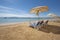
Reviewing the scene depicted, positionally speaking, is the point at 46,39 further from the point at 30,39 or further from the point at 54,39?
the point at 30,39

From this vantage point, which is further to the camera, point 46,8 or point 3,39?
point 46,8

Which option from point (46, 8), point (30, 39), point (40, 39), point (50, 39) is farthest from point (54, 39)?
point (46, 8)

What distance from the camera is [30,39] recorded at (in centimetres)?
333

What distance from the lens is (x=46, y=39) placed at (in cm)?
337

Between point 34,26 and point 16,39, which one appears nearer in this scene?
point 16,39

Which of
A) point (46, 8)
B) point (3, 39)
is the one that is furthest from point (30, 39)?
point (46, 8)

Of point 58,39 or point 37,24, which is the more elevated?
point 37,24

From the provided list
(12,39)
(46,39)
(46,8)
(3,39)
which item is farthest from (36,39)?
(46,8)

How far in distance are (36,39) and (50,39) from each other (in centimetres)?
63

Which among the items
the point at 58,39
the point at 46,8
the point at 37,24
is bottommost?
the point at 58,39

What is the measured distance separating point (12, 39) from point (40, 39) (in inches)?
48.7

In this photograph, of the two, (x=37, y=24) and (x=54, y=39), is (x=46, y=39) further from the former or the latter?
(x=37, y=24)

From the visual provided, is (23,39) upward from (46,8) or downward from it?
downward

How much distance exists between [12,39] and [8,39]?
0.56ft
